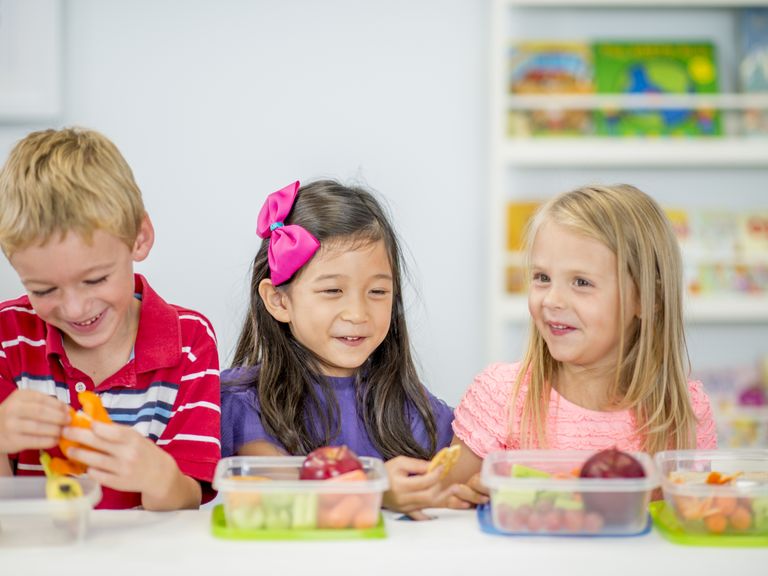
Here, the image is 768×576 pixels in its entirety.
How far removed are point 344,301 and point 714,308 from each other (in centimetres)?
158

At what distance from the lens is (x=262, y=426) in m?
1.67

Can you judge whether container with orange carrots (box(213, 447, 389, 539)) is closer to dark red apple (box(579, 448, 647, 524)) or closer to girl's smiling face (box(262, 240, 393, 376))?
dark red apple (box(579, 448, 647, 524))

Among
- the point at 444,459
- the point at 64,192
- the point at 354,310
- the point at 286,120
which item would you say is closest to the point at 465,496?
the point at 444,459

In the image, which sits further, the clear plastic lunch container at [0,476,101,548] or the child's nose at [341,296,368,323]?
the child's nose at [341,296,368,323]

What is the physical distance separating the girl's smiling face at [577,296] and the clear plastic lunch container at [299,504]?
0.55 m

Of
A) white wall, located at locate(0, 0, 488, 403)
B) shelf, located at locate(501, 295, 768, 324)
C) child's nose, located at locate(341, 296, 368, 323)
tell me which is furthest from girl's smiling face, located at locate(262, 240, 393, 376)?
white wall, located at locate(0, 0, 488, 403)

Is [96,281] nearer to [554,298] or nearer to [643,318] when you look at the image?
[554,298]

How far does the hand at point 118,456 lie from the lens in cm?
112

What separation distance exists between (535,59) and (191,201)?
112 centimetres

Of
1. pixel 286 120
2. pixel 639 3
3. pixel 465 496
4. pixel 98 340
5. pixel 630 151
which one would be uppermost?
pixel 639 3

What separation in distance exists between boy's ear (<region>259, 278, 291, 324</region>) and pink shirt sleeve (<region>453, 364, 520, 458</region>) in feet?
1.14

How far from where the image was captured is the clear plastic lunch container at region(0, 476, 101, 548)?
105 cm

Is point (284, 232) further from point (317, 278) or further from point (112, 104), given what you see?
point (112, 104)

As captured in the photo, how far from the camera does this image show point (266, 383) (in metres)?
1.72
